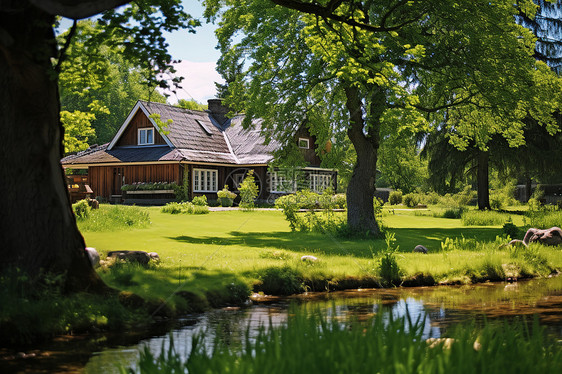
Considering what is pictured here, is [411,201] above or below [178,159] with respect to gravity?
below

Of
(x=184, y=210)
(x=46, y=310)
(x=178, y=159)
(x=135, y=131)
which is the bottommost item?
(x=46, y=310)

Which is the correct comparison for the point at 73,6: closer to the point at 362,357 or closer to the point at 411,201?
the point at 362,357

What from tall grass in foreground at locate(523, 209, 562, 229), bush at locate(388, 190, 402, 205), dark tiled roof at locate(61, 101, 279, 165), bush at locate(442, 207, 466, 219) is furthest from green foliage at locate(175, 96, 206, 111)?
bush at locate(388, 190, 402, 205)

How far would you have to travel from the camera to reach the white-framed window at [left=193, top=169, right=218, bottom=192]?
136 ft

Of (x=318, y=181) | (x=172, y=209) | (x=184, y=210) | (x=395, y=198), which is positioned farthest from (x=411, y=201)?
(x=172, y=209)

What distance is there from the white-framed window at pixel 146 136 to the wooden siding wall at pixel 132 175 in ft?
7.46

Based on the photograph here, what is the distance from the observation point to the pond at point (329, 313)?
6.91 m

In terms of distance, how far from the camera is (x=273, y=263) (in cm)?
1317

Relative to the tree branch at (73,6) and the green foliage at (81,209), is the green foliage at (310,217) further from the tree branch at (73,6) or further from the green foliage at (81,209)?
the tree branch at (73,6)

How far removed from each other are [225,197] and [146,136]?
8.03 meters

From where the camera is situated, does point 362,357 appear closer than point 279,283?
Yes

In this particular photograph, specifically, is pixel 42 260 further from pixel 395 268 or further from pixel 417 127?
pixel 417 127

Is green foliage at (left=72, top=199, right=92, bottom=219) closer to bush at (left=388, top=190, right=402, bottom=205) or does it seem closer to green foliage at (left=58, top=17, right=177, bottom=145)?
green foliage at (left=58, top=17, right=177, bottom=145)

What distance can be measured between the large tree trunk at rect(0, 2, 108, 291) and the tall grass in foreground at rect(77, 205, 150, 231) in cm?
1130
